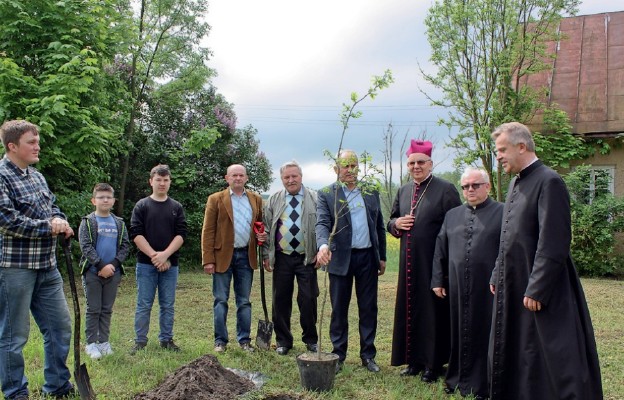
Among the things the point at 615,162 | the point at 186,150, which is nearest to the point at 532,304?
the point at 186,150

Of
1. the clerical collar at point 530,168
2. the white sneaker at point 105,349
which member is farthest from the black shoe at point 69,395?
the clerical collar at point 530,168

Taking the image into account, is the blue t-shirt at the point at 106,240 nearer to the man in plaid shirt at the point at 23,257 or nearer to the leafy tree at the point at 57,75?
the man in plaid shirt at the point at 23,257

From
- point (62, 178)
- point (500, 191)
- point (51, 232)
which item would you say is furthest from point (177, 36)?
point (51, 232)

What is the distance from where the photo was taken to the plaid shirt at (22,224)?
3936 millimetres

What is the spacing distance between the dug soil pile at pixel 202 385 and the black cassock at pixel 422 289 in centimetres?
156

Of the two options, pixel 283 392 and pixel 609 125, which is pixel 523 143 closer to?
pixel 283 392

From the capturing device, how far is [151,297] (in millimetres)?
5906

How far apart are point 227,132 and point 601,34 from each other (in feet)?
39.9

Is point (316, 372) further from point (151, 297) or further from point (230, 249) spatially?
point (151, 297)

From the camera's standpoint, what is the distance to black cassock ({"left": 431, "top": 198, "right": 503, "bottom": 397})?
15.4ft

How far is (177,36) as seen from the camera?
15445mm

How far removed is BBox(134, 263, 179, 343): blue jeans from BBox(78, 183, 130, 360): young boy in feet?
0.87

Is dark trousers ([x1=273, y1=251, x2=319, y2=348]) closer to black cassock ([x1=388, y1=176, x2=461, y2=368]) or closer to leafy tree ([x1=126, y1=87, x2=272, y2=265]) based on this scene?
black cassock ([x1=388, y1=176, x2=461, y2=368])

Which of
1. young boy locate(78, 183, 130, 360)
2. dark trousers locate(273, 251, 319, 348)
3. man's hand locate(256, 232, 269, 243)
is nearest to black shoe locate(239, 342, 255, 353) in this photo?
dark trousers locate(273, 251, 319, 348)
